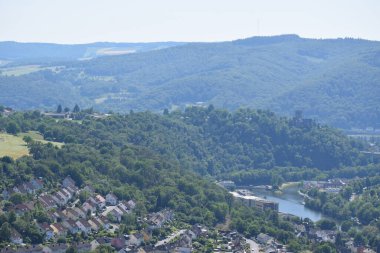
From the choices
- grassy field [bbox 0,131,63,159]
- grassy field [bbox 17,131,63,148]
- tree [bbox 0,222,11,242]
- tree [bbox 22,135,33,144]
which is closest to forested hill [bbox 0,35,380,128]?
grassy field [bbox 17,131,63,148]

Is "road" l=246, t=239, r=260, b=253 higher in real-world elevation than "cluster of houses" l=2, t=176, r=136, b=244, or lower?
lower

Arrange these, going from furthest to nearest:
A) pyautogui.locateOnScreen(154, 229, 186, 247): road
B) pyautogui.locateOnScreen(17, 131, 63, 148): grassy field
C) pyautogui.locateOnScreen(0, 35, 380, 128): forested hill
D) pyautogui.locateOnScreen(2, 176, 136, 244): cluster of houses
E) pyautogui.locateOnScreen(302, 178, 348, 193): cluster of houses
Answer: pyautogui.locateOnScreen(0, 35, 380, 128): forested hill < pyautogui.locateOnScreen(302, 178, 348, 193): cluster of houses < pyautogui.locateOnScreen(17, 131, 63, 148): grassy field < pyautogui.locateOnScreen(154, 229, 186, 247): road < pyautogui.locateOnScreen(2, 176, 136, 244): cluster of houses

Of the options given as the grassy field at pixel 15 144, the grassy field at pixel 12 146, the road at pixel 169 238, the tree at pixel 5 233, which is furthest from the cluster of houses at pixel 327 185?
the tree at pixel 5 233

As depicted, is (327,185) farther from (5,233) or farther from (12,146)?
(5,233)

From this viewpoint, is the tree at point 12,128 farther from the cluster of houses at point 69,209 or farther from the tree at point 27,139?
the cluster of houses at point 69,209

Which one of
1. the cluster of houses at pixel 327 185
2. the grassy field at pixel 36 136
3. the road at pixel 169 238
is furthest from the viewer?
the cluster of houses at pixel 327 185

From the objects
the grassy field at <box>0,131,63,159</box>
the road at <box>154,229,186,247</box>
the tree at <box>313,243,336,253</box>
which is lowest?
the tree at <box>313,243,336,253</box>

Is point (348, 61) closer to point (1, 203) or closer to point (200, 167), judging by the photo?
point (200, 167)

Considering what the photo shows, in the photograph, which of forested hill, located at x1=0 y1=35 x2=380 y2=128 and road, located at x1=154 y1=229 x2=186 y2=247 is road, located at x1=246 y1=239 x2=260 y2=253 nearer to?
road, located at x1=154 y1=229 x2=186 y2=247
